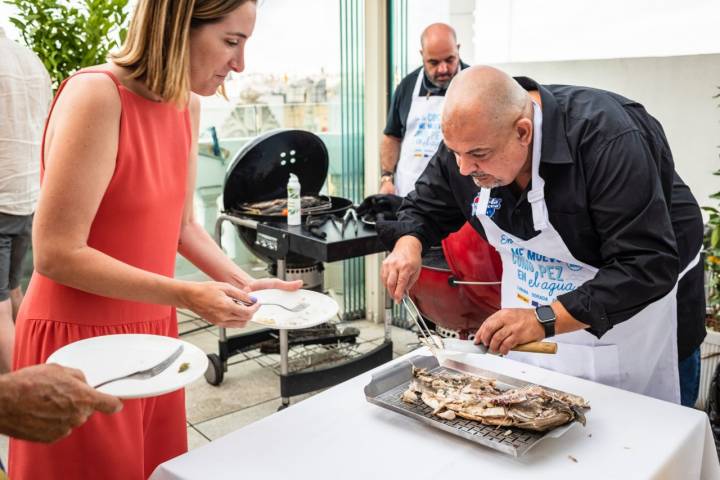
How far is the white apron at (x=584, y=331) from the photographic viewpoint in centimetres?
186

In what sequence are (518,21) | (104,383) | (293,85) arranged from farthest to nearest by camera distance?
(293,85)
(518,21)
(104,383)

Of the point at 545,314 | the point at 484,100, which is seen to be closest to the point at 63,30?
the point at 484,100

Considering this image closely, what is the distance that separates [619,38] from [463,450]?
111 inches

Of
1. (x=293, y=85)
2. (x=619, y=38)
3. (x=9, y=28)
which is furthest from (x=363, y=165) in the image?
(x=9, y=28)

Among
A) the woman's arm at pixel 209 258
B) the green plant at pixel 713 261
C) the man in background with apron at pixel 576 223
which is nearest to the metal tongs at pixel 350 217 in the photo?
the man in background with apron at pixel 576 223

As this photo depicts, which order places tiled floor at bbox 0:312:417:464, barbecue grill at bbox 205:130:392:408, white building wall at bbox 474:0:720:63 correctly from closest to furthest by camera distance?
white building wall at bbox 474:0:720:63, barbecue grill at bbox 205:130:392:408, tiled floor at bbox 0:312:417:464

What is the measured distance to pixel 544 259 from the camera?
1.93m

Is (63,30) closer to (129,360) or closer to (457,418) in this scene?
(129,360)

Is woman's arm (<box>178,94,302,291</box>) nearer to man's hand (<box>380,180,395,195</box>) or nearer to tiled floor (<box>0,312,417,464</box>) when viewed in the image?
tiled floor (<box>0,312,417,464</box>)

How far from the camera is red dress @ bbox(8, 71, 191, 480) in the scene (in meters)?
1.46

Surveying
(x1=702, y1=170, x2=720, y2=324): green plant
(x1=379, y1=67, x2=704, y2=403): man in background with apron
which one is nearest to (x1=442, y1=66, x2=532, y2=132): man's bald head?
(x1=379, y1=67, x2=704, y2=403): man in background with apron

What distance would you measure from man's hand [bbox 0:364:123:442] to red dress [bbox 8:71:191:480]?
392mm

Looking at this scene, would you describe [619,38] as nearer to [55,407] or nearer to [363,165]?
[363,165]

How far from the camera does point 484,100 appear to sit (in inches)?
67.2
